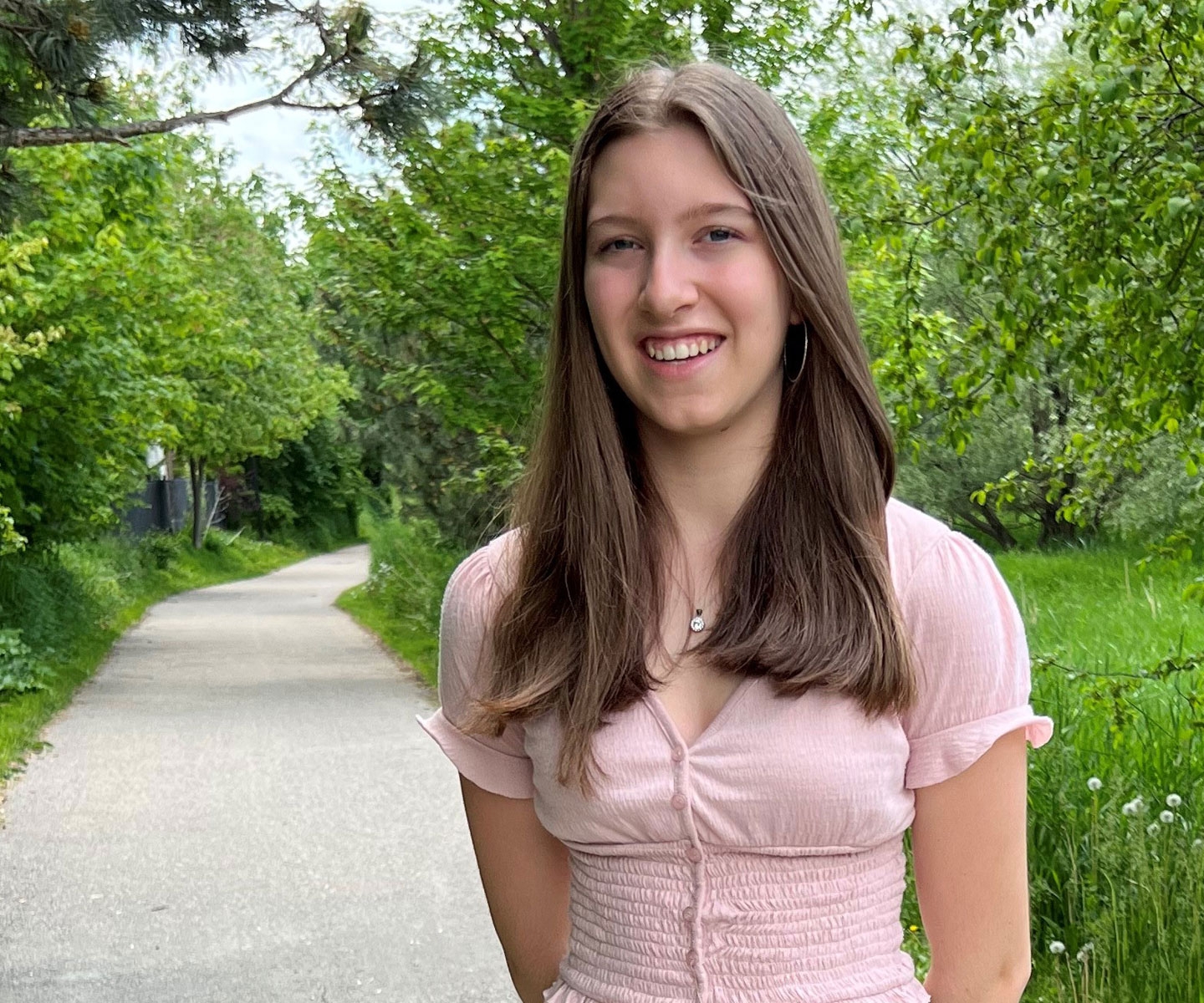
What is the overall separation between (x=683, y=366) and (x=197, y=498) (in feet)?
121

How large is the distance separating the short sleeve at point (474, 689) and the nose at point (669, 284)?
41 cm

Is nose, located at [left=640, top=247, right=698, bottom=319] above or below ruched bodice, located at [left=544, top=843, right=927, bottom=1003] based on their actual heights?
above

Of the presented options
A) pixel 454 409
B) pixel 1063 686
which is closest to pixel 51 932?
pixel 1063 686

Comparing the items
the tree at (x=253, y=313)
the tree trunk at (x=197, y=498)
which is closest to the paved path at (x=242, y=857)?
the tree at (x=253, y=313)

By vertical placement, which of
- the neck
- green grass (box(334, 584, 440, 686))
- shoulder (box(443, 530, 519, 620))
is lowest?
green grass (box(334, 584, 440, 686))

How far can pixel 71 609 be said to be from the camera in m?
17.2

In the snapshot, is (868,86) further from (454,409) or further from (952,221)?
(952,221)

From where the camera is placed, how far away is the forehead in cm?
176

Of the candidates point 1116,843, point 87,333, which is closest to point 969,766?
point 1116,843

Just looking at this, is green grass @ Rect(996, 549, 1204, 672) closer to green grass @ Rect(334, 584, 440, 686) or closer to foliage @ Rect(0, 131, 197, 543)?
green grass @ Rect(334, 584, 440, 686)

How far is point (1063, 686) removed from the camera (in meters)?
5.98

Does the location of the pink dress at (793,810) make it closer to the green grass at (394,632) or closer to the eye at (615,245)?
the eye at (615,245)

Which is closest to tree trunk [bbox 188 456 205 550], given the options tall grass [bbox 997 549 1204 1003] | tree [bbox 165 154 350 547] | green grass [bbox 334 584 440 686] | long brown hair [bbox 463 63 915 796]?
tree [bbox 165 154 350 547]

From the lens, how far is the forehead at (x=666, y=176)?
1760 mm
